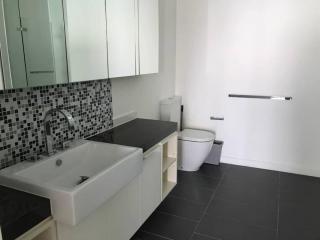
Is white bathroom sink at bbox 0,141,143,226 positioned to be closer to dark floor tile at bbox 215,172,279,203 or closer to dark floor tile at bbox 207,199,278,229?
dark floor tile at bbox 207,199,278,229

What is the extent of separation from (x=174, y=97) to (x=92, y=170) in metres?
2.00

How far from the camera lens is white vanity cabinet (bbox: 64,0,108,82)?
1515 mm

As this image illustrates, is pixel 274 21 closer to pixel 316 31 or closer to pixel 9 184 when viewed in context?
pixel 316 31

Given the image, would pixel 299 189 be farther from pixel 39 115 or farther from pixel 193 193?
pixel 39 115

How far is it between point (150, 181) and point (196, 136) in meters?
1.28

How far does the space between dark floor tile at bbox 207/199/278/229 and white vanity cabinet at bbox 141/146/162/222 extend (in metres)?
0.62

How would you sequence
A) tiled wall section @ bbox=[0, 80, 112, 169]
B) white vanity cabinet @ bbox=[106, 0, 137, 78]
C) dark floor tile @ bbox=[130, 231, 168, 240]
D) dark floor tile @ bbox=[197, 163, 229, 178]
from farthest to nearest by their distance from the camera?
1. dark floor tile @ bbox=[197, 163, 229, 178]
2. dark floor tile @ bbox=[130, 231, 168, 240]
3. white vanity cabinet @ bbox=[106, 0, 137, 78]
4. tiled wall section @ bbox=[0, 80, 112, 169]

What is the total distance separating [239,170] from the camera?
3.41 m

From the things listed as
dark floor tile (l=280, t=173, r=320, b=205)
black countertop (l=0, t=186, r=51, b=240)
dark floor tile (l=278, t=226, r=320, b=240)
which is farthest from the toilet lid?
black countertop (l=0, t=186, r=51, b=240)

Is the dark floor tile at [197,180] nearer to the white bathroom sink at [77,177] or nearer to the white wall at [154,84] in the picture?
the white wall at [154,84]

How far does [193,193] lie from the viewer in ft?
9.34

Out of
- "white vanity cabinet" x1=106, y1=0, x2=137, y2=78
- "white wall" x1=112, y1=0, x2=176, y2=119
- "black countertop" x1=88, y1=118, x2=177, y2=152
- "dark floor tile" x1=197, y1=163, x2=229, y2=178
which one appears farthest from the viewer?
"dark floor tile" x1=197, y1=163, x2=229, y2=178

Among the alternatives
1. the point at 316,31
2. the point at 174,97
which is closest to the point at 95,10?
the point at 174,97

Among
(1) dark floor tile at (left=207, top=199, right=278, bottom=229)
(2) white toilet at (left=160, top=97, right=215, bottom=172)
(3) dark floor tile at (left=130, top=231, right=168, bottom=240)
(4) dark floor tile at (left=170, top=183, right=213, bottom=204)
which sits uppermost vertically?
(2) white toilet at (left=160, top=97, right=215, bottom=172)
